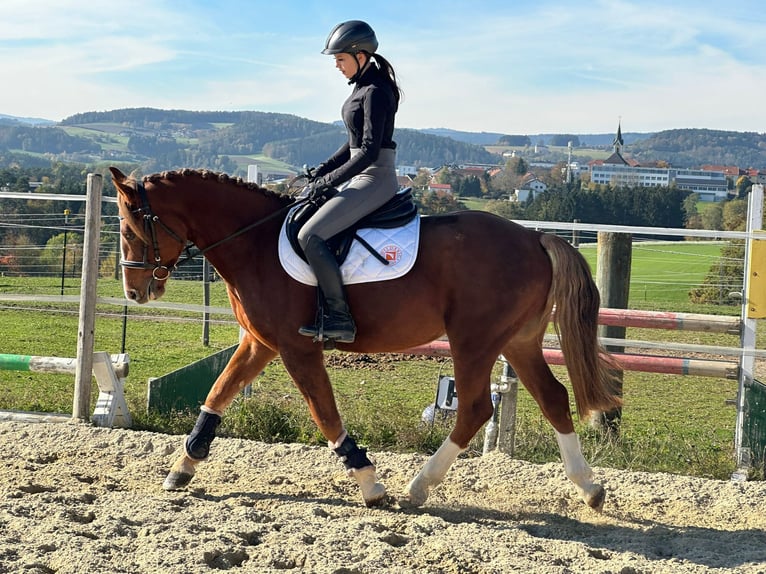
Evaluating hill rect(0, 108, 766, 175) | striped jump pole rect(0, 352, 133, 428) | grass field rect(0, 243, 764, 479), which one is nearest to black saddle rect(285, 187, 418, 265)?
→ grass field rect(0, 243, 764, 479)

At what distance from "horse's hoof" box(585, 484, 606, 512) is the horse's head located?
3.02 metres

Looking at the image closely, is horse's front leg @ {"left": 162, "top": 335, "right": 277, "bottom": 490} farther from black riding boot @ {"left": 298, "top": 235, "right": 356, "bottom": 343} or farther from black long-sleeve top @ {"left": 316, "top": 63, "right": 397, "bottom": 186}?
black long-sleeve top @ {"left": 316, "top": 63, "right": 397, "bottom": 186}

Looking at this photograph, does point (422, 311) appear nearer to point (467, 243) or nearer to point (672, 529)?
point (467, 243)

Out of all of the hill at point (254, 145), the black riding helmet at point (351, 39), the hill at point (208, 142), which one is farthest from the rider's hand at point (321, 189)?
the hill at point (254, 145)

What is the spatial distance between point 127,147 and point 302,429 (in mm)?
92336

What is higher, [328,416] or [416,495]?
[328,416]

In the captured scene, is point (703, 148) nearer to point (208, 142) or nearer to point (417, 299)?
point (208, 142)

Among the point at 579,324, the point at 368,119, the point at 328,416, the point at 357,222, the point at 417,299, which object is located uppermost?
the point at 368,119

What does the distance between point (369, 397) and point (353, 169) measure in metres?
5.71

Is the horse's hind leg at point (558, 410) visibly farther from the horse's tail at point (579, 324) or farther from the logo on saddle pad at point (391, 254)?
the logo on saddle pad at point (391, 254)

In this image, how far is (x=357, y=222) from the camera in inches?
202

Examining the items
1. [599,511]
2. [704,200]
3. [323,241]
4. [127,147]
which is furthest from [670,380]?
[127,147]

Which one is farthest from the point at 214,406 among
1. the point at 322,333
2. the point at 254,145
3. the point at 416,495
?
the point at 254,145

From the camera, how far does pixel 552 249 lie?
522 cm
